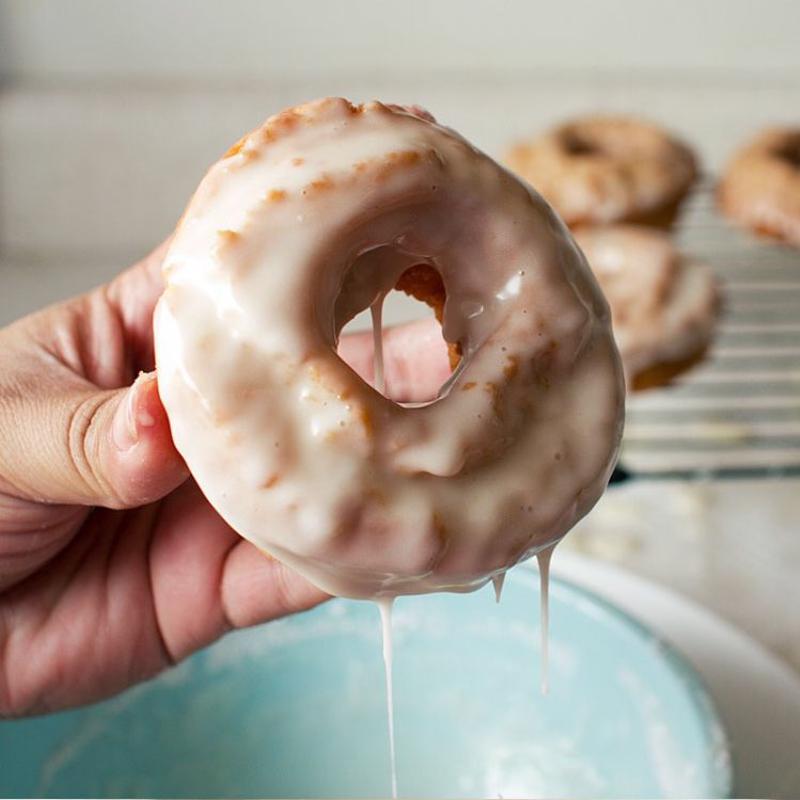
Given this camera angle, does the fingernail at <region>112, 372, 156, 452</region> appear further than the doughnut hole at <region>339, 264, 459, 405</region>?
No

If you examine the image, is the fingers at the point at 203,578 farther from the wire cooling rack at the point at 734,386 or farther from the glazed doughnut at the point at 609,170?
the glazed doughnut at the point at 609,170

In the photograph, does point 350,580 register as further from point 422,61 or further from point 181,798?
point 422,61

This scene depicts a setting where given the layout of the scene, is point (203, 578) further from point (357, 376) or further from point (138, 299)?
point (357, 376)

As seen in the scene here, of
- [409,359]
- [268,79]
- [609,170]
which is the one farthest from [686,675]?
[268,79]

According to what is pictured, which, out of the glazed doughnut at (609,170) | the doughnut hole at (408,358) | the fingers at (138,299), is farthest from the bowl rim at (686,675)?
the glazed doughnut at (609,170)

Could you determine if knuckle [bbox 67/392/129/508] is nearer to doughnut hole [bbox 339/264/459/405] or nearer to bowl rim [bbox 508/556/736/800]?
doughnut hole [bbox 339/264/459/405]

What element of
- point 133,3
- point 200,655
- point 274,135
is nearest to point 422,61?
point 133,3

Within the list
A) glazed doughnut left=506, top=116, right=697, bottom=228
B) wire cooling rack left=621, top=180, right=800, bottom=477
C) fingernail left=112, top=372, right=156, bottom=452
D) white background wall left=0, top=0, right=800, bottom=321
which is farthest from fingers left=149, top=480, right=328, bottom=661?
white background wall left=0, top=0, right=800, bottom=321
